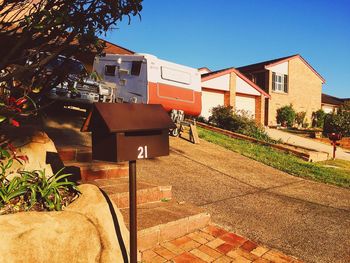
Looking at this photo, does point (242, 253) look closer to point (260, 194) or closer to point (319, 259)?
point (319, 259)

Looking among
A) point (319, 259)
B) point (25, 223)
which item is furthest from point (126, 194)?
point (319, 259)

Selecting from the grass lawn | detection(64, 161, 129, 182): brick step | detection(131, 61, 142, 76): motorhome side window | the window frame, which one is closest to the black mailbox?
detection(64, 161, 129, 182): brick step

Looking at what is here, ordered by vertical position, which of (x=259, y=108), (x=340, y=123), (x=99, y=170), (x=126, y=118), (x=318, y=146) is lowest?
(x=318, y=146)

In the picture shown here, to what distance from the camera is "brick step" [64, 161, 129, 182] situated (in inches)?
179

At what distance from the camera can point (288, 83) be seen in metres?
27.2

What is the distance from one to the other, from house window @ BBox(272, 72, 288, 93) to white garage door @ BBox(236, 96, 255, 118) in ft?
11.3

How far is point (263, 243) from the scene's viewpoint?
3.70 meters

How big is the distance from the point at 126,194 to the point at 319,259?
2.46m

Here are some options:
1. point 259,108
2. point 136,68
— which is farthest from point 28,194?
point 259,108

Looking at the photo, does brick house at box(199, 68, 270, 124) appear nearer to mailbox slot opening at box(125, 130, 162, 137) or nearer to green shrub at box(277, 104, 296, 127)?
green shrub at box(277, 104, 296, 127)

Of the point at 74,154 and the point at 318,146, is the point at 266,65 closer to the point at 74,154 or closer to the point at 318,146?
the point at 318,146

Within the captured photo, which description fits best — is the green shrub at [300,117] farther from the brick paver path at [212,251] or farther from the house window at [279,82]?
the brick paver path at [212,251]

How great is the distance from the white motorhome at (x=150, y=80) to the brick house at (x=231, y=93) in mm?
8593

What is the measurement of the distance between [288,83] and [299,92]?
2.11 m
